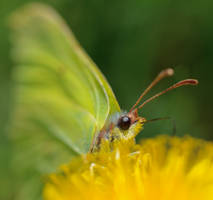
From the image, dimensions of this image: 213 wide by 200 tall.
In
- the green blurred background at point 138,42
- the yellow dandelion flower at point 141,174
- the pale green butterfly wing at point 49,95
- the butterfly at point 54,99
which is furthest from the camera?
the green blurred background at point 138,42

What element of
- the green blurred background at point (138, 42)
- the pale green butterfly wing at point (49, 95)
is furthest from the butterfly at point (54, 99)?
the green blurred background at point (138, 42)

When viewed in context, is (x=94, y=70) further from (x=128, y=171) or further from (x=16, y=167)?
(x=16, y=167)

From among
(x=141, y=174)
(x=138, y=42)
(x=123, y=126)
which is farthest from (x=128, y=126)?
(x=138, y=42)

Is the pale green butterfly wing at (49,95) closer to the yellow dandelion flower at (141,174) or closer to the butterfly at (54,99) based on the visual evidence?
the butterfly at (54,99)

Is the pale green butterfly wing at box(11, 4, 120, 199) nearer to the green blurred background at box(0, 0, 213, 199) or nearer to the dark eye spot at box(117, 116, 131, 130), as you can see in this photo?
the dark eye spot at box(117, 116, 131, 130)

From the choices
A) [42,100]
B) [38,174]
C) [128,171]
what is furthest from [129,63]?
[128,171]

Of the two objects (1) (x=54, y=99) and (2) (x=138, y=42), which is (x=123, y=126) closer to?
(1) (x=54, y=99)

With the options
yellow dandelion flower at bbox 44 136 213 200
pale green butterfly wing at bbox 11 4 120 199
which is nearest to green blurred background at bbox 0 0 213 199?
pale green butterfly wing at bbox 11 4 120 199

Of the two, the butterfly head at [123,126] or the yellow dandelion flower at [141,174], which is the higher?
the butterfly head at [123,126]
